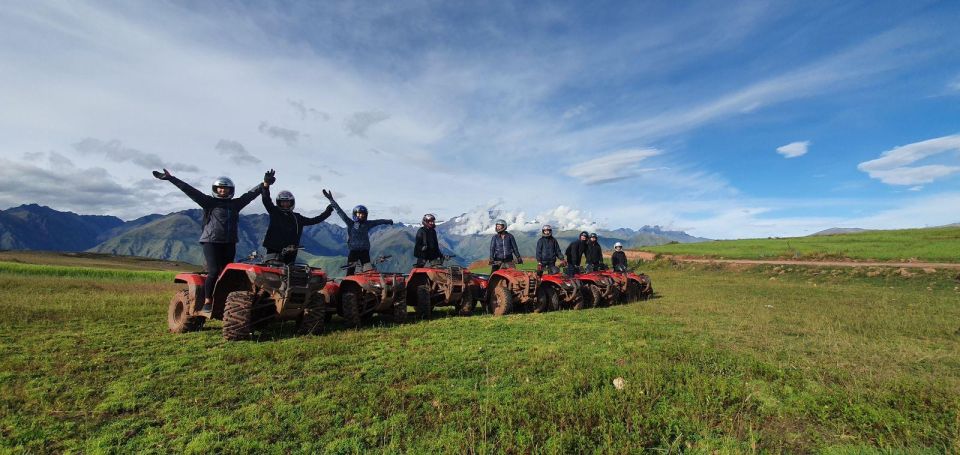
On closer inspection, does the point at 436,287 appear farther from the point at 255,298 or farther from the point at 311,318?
the point at 255,298

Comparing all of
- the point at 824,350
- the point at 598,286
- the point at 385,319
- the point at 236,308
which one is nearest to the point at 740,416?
the point at 824,350

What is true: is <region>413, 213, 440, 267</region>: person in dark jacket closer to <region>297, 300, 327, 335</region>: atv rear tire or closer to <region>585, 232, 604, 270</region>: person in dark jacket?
<region>297, 300, 327, 335</region>: atv rear tire

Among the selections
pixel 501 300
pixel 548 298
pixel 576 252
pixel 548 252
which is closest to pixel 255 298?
pixel 501 300

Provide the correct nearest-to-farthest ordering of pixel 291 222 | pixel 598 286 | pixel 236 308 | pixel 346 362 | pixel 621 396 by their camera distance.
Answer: pixel 621 396 → pixel 346 362 → pixel 236 308 → pixel 291 222 → pixel 598 286

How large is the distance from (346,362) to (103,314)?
28.7ft

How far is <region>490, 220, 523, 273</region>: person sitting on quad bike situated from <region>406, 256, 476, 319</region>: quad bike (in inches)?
76.6

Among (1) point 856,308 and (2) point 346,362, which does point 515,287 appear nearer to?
(2) point 346,362

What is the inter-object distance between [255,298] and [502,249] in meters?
8.23

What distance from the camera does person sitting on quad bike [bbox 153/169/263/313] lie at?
27.8 ft

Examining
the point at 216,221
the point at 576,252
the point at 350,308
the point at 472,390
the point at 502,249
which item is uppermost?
the point at 216,221

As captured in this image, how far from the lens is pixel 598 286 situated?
52.5 ft

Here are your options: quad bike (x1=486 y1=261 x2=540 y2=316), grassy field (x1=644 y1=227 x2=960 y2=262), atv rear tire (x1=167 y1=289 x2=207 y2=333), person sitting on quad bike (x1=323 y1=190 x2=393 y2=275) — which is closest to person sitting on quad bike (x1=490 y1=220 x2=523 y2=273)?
quad bike (x1=486 y1=261 x2=540 y2=316)

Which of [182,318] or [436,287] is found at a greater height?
[436,287]

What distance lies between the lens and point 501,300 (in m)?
13.1
